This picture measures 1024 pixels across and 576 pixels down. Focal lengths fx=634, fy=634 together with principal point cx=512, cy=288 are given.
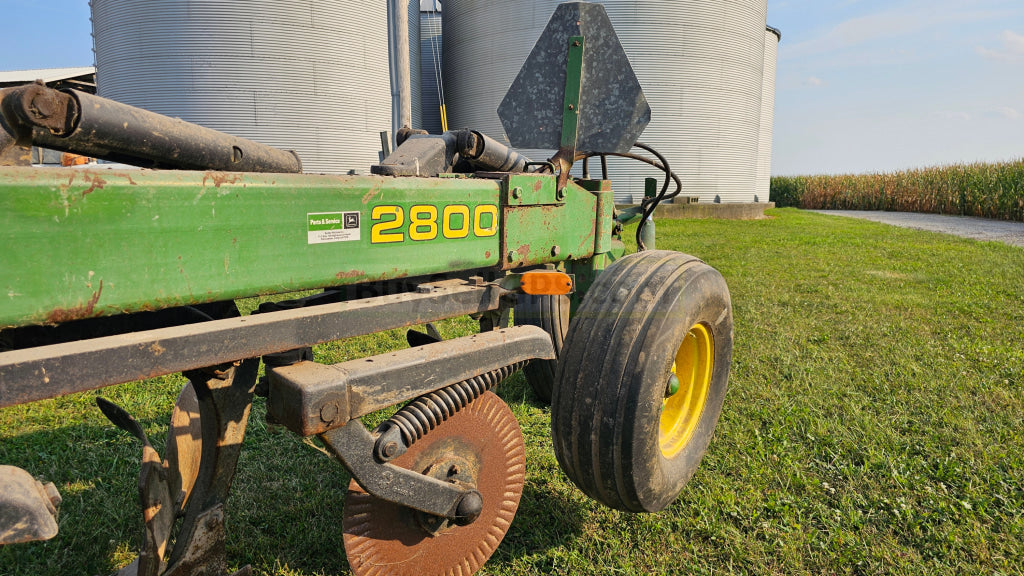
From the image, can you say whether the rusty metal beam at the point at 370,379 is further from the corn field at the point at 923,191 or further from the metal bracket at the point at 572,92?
the corn field at the point at 923,191

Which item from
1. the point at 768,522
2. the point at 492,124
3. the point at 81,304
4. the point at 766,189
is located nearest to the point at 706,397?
the point at 768,522

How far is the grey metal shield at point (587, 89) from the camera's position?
229 cm

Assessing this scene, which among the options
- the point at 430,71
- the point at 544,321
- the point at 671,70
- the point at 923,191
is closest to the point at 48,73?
the point at 430,71

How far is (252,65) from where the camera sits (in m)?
13.5

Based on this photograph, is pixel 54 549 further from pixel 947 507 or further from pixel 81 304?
pixel 947 507

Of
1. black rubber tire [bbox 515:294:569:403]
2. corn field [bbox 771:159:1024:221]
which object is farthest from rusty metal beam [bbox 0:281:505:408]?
corn field [bbox 771:159:1024:221]

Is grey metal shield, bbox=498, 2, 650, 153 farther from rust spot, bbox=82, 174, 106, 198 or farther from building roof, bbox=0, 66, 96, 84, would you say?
building roof, bbox=0, 66, 96, 84

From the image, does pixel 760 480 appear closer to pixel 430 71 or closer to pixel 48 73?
pixel 430 71

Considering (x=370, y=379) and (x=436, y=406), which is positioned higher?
(x=370, y=379)

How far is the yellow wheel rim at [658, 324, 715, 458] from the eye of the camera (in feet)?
8.48

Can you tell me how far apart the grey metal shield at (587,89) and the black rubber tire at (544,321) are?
106cm

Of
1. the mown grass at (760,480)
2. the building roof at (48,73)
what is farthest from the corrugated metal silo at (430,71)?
the mown grass at (760,480)

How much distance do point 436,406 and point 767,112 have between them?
26026 millimetres

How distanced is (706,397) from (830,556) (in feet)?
2.36
